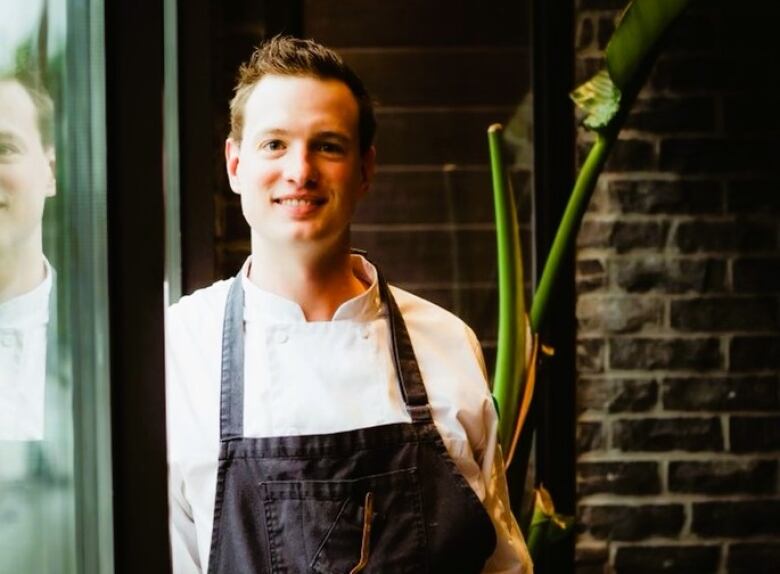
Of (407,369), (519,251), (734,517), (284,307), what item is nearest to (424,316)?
(407,369)

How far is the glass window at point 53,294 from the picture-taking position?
70cm

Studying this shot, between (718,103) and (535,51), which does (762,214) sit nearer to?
(718,103)

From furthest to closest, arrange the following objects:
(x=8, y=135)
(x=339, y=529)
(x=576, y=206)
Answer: (x=576, y=206) < (x=339, y=529) < (x=8, y=135)

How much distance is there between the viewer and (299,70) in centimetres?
115

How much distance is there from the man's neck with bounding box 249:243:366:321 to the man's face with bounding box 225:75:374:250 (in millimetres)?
24

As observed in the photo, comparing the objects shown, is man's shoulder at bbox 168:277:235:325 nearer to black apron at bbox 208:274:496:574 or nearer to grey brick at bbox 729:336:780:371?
black apron at bbox 208:274:496:574

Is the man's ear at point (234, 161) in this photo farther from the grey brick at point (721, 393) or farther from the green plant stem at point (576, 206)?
the grey brick at point (721, 393)

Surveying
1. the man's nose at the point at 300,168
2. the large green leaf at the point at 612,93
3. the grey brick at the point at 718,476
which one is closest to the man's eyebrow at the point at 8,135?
the man's nose at the point at 300,168

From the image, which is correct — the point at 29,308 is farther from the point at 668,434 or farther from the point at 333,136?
the point at 668,434

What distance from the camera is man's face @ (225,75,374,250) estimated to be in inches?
43.9

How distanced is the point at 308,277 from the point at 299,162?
0.51 feet

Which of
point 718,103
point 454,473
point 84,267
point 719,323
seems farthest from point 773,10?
point 84,267

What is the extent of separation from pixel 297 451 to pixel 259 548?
0.12m

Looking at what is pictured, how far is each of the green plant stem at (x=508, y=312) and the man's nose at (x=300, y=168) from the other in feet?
2.22
